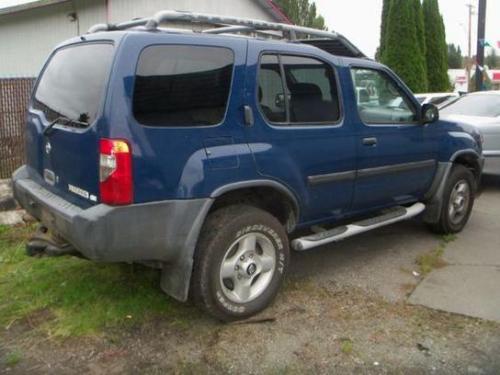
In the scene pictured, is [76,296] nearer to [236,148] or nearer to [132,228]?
[132,228]

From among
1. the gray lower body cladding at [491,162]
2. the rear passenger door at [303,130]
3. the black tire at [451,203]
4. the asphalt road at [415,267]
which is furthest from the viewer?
the gray lower body cladding at [491,162]

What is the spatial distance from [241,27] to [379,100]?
59.6 inches

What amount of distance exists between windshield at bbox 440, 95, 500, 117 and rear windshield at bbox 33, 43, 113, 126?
7258 mm

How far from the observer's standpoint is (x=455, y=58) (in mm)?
84375

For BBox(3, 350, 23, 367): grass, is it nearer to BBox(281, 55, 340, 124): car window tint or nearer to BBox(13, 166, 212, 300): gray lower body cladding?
BBox(13, 166, 212, 300): gray lower body cladding

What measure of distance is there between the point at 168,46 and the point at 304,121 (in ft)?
4.23

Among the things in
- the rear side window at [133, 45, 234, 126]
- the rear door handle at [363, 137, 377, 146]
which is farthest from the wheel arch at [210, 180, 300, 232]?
the rear door handle at [363, 137, 377, 146]

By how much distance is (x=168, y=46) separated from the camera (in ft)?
11.7

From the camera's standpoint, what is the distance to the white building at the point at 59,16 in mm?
13703

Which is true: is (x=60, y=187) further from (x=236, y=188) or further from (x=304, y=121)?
(x=304, y=121)

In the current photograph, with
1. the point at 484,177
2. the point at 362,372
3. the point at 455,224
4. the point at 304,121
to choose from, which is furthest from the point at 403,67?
the point at 362,372

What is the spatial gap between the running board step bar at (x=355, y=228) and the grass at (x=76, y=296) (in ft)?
3.64

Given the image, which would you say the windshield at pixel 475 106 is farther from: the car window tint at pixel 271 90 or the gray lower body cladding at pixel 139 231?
the gray lower body cladding at pixel 139 231

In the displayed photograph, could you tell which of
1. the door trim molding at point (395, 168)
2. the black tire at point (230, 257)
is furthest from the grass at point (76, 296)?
the door trim molding at point (395, 168)
